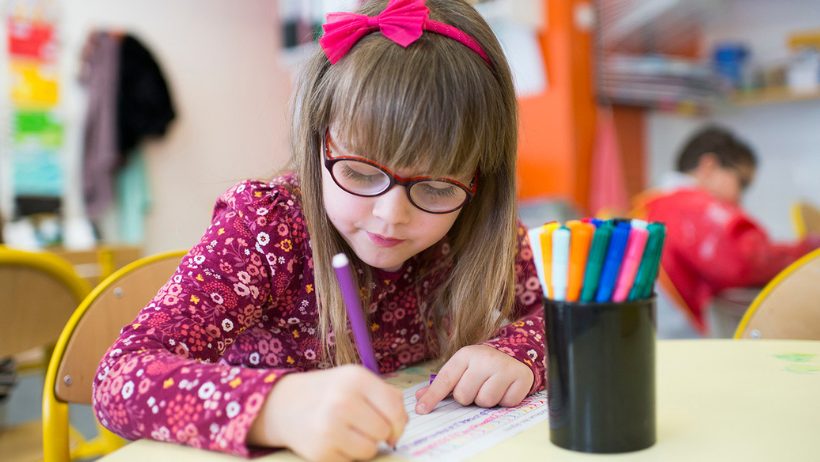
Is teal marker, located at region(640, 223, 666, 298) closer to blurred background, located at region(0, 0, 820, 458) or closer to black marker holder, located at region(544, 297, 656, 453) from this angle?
black marker holder, located at region(544, 297, 656, 453)

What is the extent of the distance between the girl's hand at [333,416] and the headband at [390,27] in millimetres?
376

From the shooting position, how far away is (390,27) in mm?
725

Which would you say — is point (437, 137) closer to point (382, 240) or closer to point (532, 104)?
point (382, 240)

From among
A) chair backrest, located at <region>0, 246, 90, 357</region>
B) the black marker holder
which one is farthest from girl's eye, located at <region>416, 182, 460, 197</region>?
chair backrest, located at <region>0, 246, 90, 357</region>

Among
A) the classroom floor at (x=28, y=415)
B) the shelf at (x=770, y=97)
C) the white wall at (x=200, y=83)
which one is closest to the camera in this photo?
the classroom floor at (x=28, y=415)

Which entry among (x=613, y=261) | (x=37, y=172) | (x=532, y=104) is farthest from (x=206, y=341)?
(x=37, y=172)

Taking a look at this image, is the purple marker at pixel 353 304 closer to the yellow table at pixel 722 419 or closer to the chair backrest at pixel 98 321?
the yellow table at pixel 722 419

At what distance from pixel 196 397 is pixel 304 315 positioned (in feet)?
1.03

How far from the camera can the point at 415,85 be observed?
2.25ft

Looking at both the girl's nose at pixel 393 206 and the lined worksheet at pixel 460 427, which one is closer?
the lined worksheet at pixel 460 427

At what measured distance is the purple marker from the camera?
48 cm

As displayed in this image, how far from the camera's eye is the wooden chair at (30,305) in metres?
1.08

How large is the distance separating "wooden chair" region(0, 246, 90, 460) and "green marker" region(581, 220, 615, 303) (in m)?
0.93

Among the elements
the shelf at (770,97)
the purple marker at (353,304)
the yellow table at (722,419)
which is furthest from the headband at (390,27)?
the shelf at (770,97)
